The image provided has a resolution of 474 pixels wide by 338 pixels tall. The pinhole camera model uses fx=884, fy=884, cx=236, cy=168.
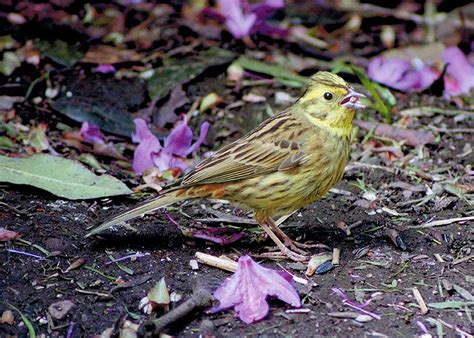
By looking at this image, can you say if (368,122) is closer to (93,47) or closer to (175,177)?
(175,177)

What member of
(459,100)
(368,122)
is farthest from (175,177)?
(459,100)

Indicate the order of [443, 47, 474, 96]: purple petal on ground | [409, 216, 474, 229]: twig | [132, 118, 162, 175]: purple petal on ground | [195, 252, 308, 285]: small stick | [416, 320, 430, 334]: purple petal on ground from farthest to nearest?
[443, 47, 474, 96]: purple petal on ground
[132, 118, 162, 175]: purple petal on ground
[409, 216, 474, 229]: twig
[195, 252, 308, 285]: small stick
[416, 320, 430, 334]: purple petal on ground

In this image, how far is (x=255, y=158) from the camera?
17.6 feet

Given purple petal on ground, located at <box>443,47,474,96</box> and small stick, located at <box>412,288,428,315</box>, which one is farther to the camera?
purple petal on ground, located at <box>443,47,474,96</box>

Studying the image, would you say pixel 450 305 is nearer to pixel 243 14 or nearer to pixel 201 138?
pixel 201 138

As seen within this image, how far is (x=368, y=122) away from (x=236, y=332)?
10.5 feet

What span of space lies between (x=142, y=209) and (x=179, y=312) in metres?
0.98

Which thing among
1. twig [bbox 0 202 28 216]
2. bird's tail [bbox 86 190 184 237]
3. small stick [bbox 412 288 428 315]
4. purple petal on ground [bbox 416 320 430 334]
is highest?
bird's tail [bbox 86 190 184 237]

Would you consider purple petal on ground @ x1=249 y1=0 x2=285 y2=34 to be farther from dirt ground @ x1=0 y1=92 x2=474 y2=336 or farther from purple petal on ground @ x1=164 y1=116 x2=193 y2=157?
dirt ground @ x1=0 y1=92 x2=474 y2=336

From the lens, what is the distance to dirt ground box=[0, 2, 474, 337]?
4398 millimetres

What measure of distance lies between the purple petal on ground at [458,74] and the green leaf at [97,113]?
2748mm

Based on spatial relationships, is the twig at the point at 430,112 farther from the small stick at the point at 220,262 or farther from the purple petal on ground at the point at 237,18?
the small stick at the point at 220,262

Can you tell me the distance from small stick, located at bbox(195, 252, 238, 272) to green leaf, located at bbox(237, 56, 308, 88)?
297cm

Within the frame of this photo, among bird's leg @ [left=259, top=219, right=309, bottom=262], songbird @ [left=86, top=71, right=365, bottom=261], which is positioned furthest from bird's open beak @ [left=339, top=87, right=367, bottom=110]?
bird's leg @ [left=259, top=219, right=309, bottom=262]
